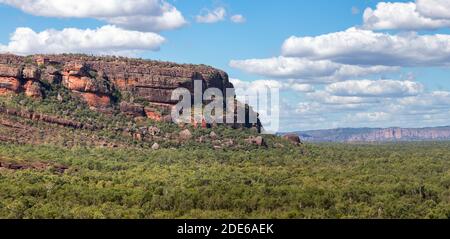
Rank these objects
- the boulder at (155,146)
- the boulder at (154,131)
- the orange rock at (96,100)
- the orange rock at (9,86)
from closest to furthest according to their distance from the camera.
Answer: the boulder at (155,146)
the orange rock at (9,86)
the boulder at (154,131)
the orange rock at (96,100)

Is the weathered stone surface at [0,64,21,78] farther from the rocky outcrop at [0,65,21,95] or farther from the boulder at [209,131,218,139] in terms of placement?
the boulder at [209,131,218,139]

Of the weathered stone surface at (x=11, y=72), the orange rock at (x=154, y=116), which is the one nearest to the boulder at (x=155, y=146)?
the orange rock at (x=154, y=116)

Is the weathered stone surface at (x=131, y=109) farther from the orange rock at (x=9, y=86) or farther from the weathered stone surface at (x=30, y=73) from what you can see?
the orange rock at (x=9, y=86)

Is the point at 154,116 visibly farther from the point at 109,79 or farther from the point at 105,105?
the point at 109,79

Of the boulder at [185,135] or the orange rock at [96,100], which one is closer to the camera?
the boulder at [185,135]

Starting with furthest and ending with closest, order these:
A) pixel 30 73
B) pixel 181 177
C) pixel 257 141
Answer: pixel 257 141 → pixel 30 73 → pixel 181 177

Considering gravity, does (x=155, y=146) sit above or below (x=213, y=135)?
below

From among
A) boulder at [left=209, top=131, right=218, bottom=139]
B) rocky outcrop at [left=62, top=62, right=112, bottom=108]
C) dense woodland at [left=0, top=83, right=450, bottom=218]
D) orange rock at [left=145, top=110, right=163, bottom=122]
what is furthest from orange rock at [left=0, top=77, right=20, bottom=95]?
boulder at [left=209, top=131, right=218, bottom=139]

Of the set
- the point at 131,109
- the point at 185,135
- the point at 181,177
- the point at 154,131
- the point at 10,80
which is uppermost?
the point at 10,80

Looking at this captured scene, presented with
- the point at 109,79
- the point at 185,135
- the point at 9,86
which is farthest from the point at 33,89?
the point at 185,135

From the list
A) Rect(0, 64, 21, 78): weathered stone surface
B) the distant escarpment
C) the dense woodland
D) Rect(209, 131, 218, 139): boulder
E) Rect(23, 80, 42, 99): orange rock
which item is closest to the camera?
the dense woodland
